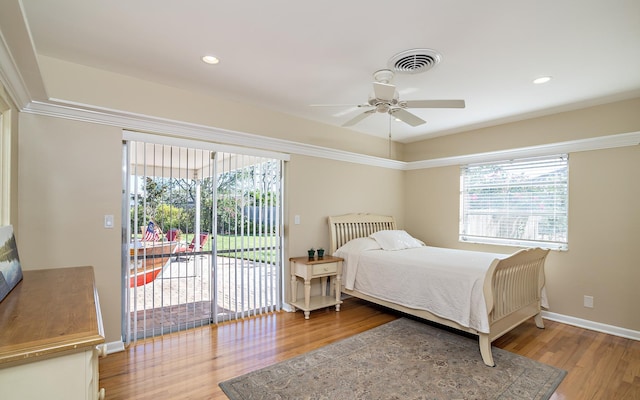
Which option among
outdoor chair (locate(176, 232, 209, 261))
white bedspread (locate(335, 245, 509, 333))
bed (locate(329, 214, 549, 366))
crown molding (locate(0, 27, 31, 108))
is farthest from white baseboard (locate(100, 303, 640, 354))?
crown molding (locate(0, 27, 31, 108))

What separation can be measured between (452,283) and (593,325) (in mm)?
2014

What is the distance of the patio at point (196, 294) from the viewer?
10.2 feet

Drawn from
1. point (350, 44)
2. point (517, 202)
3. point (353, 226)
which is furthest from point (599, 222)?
point (350, 44)

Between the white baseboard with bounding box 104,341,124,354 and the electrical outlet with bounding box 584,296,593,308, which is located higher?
the electrical outlet with bounding box 584,296,593,308

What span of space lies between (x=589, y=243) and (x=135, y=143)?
5.07m

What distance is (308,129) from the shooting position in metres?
4.25

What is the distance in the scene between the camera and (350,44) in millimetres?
2297

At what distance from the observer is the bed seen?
108 inches

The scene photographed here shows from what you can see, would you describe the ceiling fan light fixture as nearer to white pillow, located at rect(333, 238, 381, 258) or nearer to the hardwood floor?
the hardwood floor

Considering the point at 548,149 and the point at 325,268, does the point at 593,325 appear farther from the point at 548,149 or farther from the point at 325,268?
the point at 325,268

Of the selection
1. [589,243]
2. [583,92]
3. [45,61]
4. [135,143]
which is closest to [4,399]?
[135,143]

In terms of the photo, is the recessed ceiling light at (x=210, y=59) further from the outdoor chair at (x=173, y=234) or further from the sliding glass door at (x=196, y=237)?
the outdoor chair at (x=173, y=234)

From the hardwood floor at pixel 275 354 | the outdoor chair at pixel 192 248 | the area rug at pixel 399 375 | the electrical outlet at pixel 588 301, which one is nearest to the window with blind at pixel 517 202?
the electrical outlet at pixel 588 301

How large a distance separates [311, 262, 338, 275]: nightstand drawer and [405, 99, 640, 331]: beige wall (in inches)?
106
